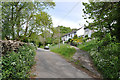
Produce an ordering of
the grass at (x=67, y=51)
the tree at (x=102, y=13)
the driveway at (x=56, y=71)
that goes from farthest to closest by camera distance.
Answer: the grass at (x=67, y=51) → the tree at (x=102, y=13) → the driveway at (x=56, y=71)

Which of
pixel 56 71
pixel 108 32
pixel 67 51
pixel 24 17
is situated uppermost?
pixel 24 17

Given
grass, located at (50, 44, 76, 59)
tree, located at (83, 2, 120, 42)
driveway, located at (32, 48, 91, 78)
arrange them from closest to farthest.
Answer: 1. driveway, located at (32, 48, 91, 78)
2. tree, located at (83, 2, 120, 42)
3. grass, located at (50, 44, 76, 59)

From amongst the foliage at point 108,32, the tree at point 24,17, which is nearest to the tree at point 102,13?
the foliage at point 108,32

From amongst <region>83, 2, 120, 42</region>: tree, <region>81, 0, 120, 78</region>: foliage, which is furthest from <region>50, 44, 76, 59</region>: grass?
<region>83, 2, 120, 42</region>: tree

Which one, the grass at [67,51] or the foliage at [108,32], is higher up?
the foliage at [108,32]

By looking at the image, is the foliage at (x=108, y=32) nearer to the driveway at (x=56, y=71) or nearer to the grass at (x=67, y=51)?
the driveway at (x=56, y=71)

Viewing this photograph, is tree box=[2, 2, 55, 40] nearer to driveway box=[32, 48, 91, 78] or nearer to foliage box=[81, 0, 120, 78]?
driveway box=[32, 48, 91, 78]

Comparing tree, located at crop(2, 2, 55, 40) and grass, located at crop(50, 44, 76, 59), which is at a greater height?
tree, located at crop(2, 2, 55, 40)

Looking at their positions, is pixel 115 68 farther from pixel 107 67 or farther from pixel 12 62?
pixel 12 62

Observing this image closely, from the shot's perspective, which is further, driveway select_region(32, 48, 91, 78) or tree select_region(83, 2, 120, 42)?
tree select_region(83, 2, 120, 42)

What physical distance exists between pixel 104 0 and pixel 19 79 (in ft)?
24.1

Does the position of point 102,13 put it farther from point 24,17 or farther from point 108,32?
point 24,17

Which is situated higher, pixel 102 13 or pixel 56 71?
pixel 102 13

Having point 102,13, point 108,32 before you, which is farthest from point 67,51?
point 102,13
